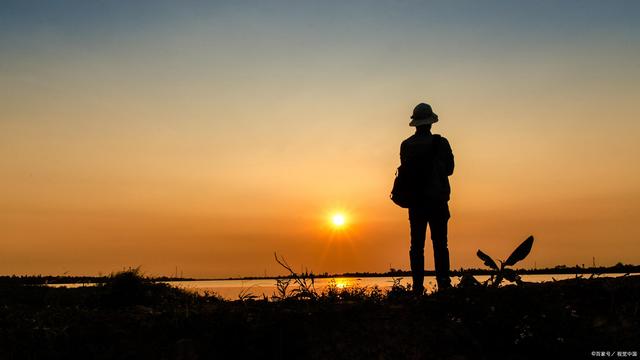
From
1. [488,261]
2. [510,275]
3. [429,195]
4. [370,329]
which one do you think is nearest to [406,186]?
[429,195]

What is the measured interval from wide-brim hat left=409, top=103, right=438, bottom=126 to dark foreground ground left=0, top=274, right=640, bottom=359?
3840mm

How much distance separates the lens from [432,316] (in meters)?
7.21

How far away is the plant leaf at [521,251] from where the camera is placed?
8930mm

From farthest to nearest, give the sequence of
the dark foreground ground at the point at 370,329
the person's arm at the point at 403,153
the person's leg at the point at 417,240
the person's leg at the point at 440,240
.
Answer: the person's arm at the point at 403,153 → the person's leg at the point at 417,240 → the person's leg at the point at 440,240 → the dark foreground ground at the point at 370,329

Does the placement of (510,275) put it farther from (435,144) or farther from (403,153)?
(403,153)

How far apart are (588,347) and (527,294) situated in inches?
52.9

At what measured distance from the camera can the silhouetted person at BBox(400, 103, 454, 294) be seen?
10.6m

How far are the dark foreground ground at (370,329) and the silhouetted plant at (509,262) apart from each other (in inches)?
22.0

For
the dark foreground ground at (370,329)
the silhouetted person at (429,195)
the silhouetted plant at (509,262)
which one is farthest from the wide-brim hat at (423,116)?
the dark foreground ground at (370,329)

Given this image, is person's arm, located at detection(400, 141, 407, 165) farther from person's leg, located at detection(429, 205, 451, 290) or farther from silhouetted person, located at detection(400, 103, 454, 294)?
person's leg, located at detection(429, 205, 451, 290)

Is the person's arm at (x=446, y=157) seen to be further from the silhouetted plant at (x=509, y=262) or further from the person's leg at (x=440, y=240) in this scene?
the silhouetted plant at (x=509, y=262)

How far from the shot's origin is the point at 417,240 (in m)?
10.9

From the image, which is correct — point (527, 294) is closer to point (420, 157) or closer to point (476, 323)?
point (476, 323)

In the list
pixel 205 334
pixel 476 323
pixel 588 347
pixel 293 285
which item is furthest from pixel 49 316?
pixel 588 347
